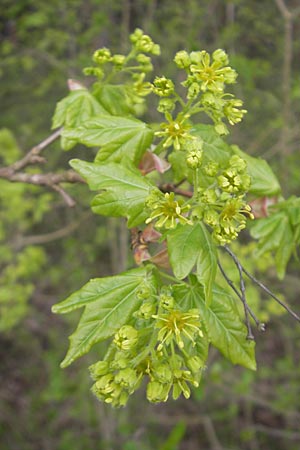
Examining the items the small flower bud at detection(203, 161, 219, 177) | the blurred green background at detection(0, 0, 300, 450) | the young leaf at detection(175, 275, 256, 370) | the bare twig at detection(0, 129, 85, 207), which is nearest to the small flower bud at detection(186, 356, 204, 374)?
→ the young leaf at detection(175, 275, 256, 370)

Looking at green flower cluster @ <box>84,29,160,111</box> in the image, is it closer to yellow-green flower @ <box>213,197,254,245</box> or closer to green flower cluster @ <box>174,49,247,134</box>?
green flower cluster @ <box>174,49,247,134</box>

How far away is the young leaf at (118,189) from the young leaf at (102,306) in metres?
0.15

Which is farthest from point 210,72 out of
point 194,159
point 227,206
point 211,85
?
point 227,206

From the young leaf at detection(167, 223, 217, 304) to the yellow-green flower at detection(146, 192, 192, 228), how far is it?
2.8 inches

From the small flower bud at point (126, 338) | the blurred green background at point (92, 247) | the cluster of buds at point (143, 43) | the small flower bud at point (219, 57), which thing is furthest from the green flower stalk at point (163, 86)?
the blurred green background at point (92, 247)

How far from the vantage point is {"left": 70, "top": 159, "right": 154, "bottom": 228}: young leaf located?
4.34 feet

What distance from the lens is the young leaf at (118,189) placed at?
1323 millimetres

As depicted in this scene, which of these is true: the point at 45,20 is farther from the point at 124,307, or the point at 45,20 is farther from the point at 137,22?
the point at 124,307

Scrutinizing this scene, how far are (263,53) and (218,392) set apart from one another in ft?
11.2

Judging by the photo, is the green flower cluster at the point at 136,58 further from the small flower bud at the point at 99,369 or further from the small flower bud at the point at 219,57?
the small flower bud at the point at 99,369

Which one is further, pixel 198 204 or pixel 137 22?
pixel 137 22

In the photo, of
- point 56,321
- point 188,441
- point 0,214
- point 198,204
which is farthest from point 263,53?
point 198,204

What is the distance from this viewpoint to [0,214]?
14.1 feet

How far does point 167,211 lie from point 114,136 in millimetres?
362
